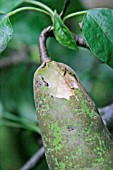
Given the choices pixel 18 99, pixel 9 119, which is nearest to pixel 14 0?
pixel 9 119

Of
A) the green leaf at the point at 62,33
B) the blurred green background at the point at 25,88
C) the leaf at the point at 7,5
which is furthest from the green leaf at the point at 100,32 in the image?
the blurred green background at the point at 25,88

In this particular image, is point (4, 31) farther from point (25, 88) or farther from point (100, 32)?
point (25, 88)

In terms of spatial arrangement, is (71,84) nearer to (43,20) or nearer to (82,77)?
(43,20)

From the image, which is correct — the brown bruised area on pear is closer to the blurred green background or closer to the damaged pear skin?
the damaged pear skin

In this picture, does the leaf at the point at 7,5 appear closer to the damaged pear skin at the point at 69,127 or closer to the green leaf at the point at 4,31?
the green leaf at the point at 4,31

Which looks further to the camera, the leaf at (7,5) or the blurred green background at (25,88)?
the blurred green background at (25,88)

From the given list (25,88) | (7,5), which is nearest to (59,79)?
(7,5)

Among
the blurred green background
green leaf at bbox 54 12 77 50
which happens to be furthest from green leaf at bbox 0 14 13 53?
the blurred green background
